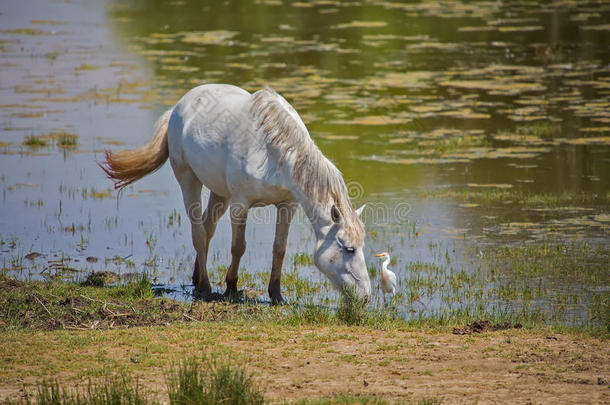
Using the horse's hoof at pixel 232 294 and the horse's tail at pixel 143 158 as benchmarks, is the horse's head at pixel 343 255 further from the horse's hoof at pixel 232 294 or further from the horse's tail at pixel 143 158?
the horse's tail at pixel 143 158

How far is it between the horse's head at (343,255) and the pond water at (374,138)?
732 mm

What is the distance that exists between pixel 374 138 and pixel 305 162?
726 cm

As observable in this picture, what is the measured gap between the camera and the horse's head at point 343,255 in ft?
25.2

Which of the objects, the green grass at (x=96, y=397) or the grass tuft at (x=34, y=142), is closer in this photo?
the green grass at (x=96, y=397)

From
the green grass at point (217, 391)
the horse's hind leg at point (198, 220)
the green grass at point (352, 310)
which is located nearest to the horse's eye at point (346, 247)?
the green grass at point (352, 310)

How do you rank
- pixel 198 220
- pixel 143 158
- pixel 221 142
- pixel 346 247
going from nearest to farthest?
pixel 346 247 → pixel 221 142 → pixel 198 220 → pixel 143 158

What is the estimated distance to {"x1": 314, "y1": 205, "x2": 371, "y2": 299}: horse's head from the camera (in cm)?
768

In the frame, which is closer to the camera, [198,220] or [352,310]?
[352,310]

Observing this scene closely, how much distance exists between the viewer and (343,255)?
7.73 meters

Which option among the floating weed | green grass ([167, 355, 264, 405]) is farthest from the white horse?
the floating weed

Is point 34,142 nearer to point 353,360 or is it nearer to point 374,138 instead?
point 374,138

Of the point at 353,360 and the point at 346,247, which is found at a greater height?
the point at 346,247

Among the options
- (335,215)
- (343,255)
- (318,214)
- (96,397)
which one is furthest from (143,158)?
(96,397)

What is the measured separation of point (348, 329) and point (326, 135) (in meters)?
8.08
